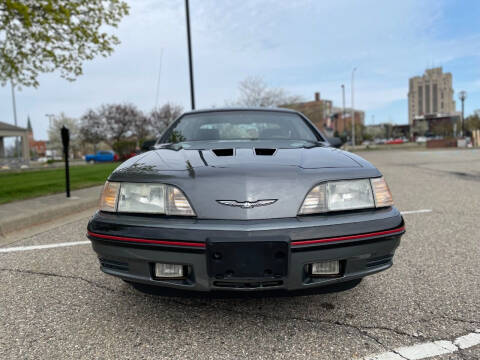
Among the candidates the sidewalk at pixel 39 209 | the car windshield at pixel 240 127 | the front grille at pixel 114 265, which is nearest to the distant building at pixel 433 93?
the sidewalk at pixel 39 209

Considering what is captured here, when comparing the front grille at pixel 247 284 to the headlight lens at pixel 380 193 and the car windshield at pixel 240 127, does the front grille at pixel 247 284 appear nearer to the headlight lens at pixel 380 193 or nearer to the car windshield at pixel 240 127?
the headlight lens at pixel 380 193

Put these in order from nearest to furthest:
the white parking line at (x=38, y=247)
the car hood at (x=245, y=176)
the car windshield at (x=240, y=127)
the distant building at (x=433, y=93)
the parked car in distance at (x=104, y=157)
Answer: the car hood at (x=245, y=176) → the car windshield at (x=240, y=127) → the white parking line at (x=38, y=247) → the parked car in distance at (x=104, y=157) → the distant building at (x=433, y=93)

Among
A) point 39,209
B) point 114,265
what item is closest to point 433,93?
point 39,209

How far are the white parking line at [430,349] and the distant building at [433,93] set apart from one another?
6509 inches

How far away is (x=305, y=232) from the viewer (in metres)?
1.74

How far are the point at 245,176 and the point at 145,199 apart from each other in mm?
559

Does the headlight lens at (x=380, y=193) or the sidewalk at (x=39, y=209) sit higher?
the headlight lens at (x=380, y=193)

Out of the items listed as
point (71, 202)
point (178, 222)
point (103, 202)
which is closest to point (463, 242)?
point (178, 222)

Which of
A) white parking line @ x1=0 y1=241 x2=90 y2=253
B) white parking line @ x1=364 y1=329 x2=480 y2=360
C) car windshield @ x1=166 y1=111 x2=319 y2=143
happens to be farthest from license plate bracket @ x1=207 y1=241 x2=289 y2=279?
white parking line @ x1=0 y1=241 x2=90 y2=253

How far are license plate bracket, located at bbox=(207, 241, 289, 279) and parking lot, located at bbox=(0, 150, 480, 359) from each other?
189 mm

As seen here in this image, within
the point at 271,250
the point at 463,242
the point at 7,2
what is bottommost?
the point at 463,242

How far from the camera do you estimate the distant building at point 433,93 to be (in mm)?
150375

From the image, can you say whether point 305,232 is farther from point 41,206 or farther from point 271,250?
point 41,206

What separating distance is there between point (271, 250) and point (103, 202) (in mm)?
1014
